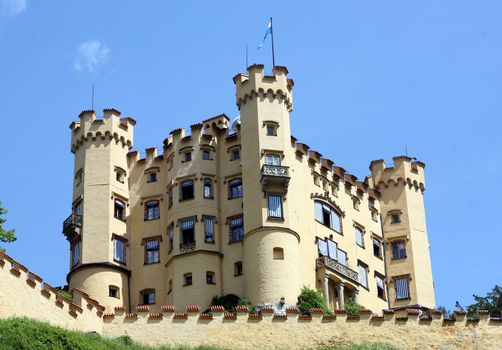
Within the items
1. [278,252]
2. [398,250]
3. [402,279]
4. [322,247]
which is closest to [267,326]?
[278,252]

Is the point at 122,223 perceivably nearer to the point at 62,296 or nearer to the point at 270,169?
the point at 270,169

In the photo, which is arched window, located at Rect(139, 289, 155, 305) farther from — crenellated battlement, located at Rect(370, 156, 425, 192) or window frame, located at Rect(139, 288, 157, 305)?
crenellated battlement, located at Rect(370, 156, 425, 192)

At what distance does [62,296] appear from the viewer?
65.8m

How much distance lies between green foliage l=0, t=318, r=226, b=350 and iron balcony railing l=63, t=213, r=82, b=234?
1957 cm

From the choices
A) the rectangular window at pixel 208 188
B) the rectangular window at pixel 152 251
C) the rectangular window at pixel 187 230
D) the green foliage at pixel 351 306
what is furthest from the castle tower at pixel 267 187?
the rectangular window at pixel 152 251

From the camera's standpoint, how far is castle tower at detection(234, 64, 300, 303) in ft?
251

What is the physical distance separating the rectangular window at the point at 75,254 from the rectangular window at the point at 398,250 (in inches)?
878

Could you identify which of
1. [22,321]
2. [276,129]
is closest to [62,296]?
[22,321]

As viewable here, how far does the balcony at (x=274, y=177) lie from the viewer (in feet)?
259

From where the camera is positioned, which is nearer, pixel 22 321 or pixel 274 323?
pixel 22 321

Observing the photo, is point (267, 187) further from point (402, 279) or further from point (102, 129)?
point (402, 279)

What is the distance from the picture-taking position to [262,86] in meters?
83.2

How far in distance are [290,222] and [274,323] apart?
1325 cm

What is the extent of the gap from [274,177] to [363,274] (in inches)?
424
